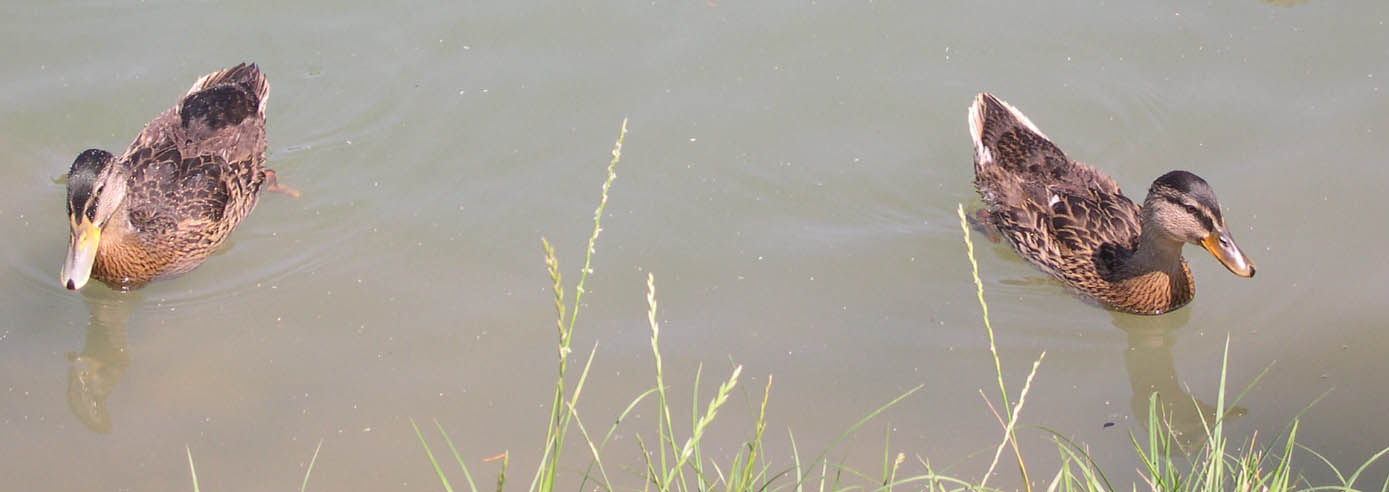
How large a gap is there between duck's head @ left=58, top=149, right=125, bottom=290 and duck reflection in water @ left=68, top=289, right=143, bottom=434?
0.21 meters

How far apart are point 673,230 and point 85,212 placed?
8.03 ft

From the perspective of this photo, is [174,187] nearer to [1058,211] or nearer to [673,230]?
[673,230]

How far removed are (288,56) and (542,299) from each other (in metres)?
2.41

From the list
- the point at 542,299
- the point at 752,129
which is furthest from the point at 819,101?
the point at 542,299

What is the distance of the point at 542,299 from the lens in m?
5.59

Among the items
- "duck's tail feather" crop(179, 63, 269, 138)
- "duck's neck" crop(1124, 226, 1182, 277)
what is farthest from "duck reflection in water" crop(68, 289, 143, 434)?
"duck's neck" crop(1124, 226, 1182, 277)

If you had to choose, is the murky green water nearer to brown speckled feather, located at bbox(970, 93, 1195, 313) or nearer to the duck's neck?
brown speckled feather, located at bbox(970, 93, 1195, 313)

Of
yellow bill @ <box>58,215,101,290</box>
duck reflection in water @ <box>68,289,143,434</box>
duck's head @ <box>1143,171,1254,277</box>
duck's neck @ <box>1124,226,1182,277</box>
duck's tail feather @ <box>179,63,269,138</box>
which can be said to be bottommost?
duck reflection in water @ <box>68,289,143,434</box>

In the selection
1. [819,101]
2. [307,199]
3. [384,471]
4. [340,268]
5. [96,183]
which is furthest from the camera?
[819,101]

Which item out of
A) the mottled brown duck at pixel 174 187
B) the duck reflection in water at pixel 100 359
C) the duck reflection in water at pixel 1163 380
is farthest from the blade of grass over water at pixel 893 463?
the mottled brown duck at pixel 174 187

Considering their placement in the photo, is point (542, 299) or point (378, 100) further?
point (378, 100)

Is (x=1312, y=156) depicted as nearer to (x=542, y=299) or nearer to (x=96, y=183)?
(x=542, y=299)

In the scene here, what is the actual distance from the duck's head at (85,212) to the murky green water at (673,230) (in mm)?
301

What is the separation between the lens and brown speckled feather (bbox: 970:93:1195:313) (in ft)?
18.9
